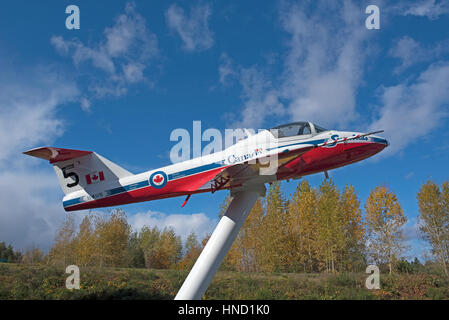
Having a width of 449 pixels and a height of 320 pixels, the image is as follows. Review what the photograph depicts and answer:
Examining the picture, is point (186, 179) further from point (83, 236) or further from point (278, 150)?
point (83, 236)

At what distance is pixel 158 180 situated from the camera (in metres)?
10.8

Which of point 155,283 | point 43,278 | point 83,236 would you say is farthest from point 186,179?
point 83,236

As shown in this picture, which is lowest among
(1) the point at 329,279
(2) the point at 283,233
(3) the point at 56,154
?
(1) the point at 329,279

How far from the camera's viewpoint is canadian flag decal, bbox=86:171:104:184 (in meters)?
11.5

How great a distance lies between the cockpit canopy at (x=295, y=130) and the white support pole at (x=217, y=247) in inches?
86.1

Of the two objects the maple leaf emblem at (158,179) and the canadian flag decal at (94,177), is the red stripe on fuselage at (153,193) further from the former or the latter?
the canadian flag decal at (94,177)

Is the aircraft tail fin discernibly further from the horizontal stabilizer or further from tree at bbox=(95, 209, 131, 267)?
tree at bbox=(95, 209, 131, 267)

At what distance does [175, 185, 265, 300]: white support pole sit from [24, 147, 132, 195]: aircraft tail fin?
15.1ft

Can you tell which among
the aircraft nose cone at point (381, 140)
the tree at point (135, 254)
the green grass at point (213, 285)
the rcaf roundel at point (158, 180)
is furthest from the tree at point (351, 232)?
the tree at point (135, 254)

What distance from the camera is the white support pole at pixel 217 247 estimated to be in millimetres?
9195

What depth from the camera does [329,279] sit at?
22562mm

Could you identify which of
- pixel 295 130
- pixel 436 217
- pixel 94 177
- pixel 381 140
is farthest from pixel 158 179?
pixel 436 217

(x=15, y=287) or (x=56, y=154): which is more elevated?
(x=56, y=154)

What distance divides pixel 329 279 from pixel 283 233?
1171 cm
